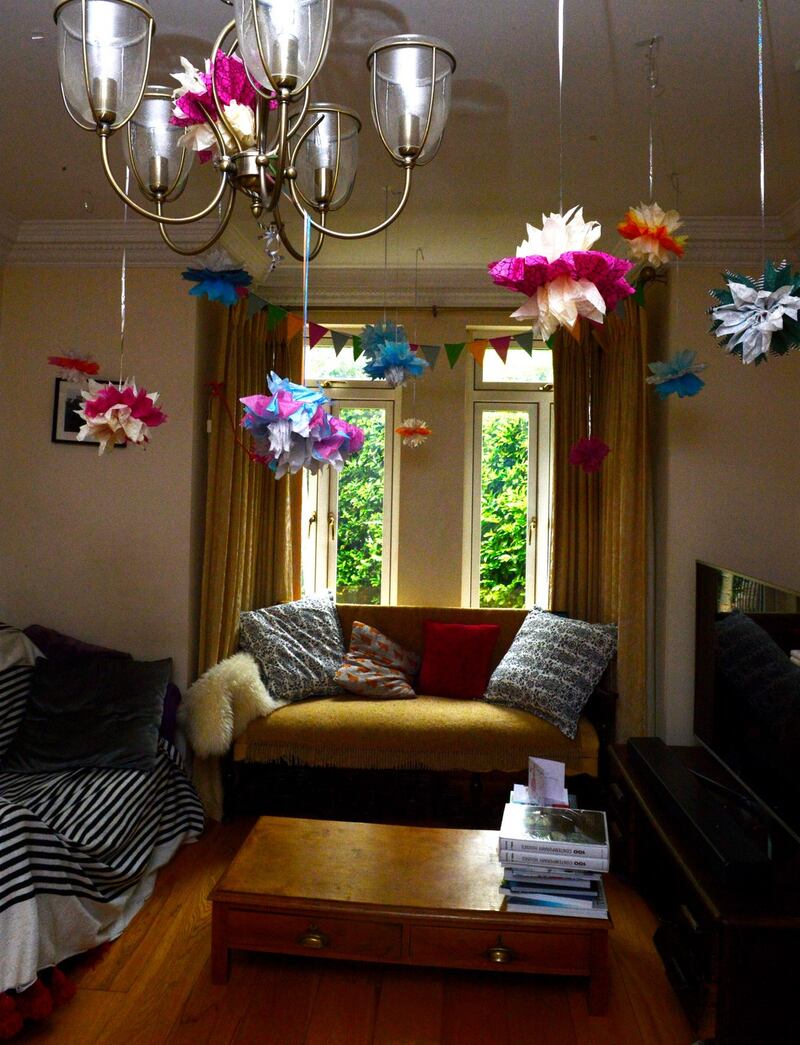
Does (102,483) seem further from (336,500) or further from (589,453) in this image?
(589,453)

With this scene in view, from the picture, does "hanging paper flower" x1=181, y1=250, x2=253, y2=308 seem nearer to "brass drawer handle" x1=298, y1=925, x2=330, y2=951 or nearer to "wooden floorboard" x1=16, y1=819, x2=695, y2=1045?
"brass drawer handle" x1=298, y1=925, x2=330, y2=951

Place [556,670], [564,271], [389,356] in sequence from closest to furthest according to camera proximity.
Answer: [564,271] → [389,356] → [556,670]

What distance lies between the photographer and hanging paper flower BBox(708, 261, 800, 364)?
1.47 metres

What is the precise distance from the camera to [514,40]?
2180 millimetres

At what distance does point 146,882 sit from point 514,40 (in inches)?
114

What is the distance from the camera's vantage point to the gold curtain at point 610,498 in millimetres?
3729

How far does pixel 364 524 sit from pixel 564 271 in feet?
10.9

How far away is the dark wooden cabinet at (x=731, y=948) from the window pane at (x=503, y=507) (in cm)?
205

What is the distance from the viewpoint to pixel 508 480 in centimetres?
450

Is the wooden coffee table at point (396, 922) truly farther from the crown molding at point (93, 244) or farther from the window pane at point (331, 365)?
→ the window pane at point (331, 365)

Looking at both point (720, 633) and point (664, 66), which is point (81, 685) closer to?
point (720, 633)

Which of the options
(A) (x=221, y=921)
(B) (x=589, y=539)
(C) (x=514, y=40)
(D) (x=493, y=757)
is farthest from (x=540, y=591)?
(C) (x=514, y=40)

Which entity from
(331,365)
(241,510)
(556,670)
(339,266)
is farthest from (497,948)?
(339,266)

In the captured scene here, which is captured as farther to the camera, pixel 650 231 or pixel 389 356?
pixel 389 356
